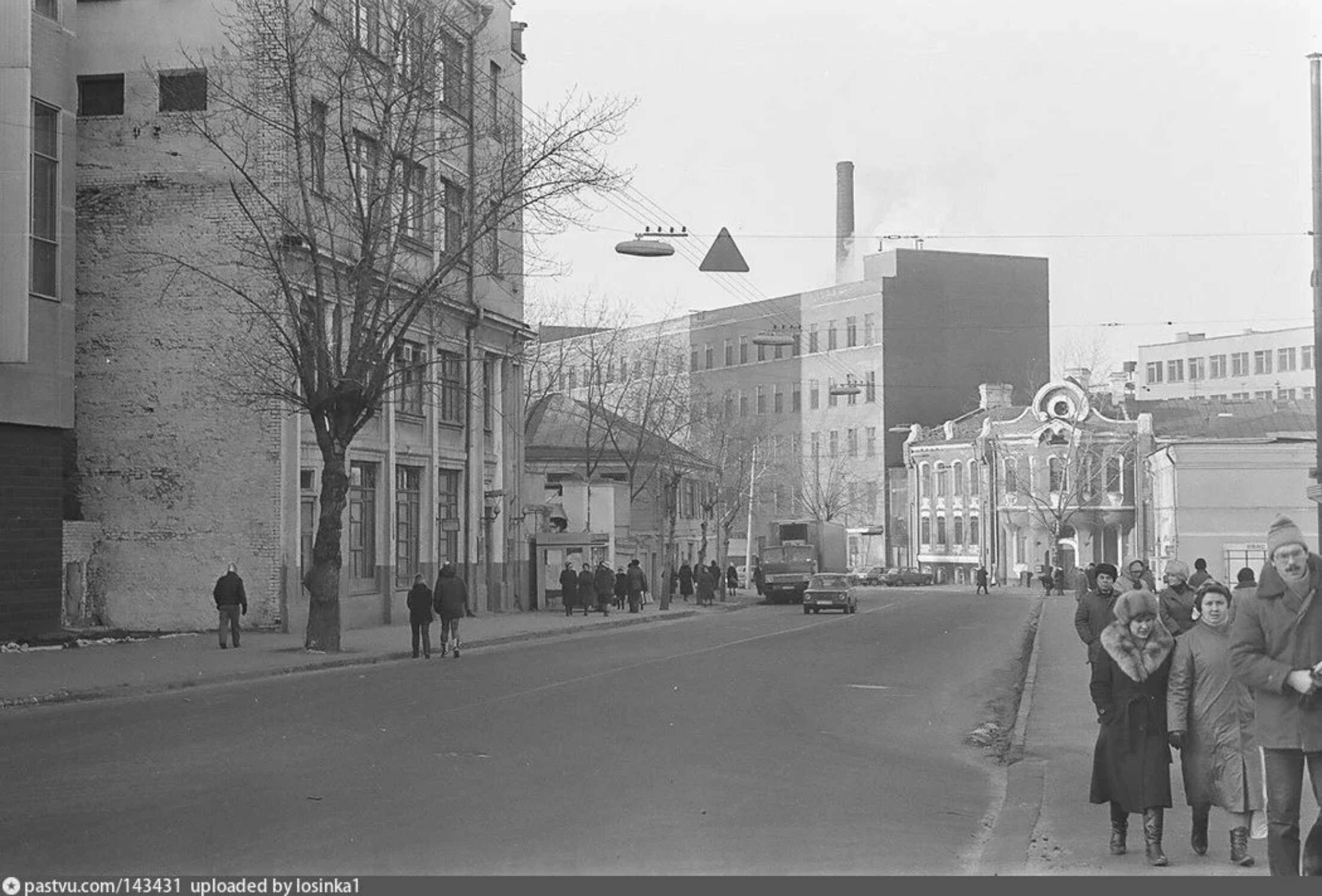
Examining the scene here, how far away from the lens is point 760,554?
76.6 meters

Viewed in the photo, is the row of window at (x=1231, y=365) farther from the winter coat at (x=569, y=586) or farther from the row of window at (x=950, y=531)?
the winter coat at (x=569, y=586)

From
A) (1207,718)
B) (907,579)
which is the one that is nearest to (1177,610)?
(1207,718)

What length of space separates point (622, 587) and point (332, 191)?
77.6 feet

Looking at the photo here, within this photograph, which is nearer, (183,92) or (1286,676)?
(1286,676)

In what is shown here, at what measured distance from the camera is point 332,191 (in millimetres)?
37750

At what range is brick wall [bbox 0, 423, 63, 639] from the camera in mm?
31922

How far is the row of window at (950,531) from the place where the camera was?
10606cm

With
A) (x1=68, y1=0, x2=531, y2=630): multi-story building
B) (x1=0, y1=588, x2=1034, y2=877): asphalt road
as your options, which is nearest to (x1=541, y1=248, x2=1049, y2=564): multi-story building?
(x1=68, y1=0, x2=531, y2=630): multi-story building

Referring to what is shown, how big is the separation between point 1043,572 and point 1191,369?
6327cm

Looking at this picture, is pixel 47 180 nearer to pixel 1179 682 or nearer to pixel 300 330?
pixel 300 330

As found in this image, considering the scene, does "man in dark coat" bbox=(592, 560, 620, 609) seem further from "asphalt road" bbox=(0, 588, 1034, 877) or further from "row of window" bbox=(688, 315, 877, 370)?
"row of window" bbox=(688, 315, 877, 370)

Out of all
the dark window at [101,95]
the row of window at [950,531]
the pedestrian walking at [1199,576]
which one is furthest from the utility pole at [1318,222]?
the row of window at [950,531]

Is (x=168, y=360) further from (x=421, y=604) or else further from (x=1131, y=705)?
(x=1131, y=705)

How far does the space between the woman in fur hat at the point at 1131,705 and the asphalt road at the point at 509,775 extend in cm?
105
